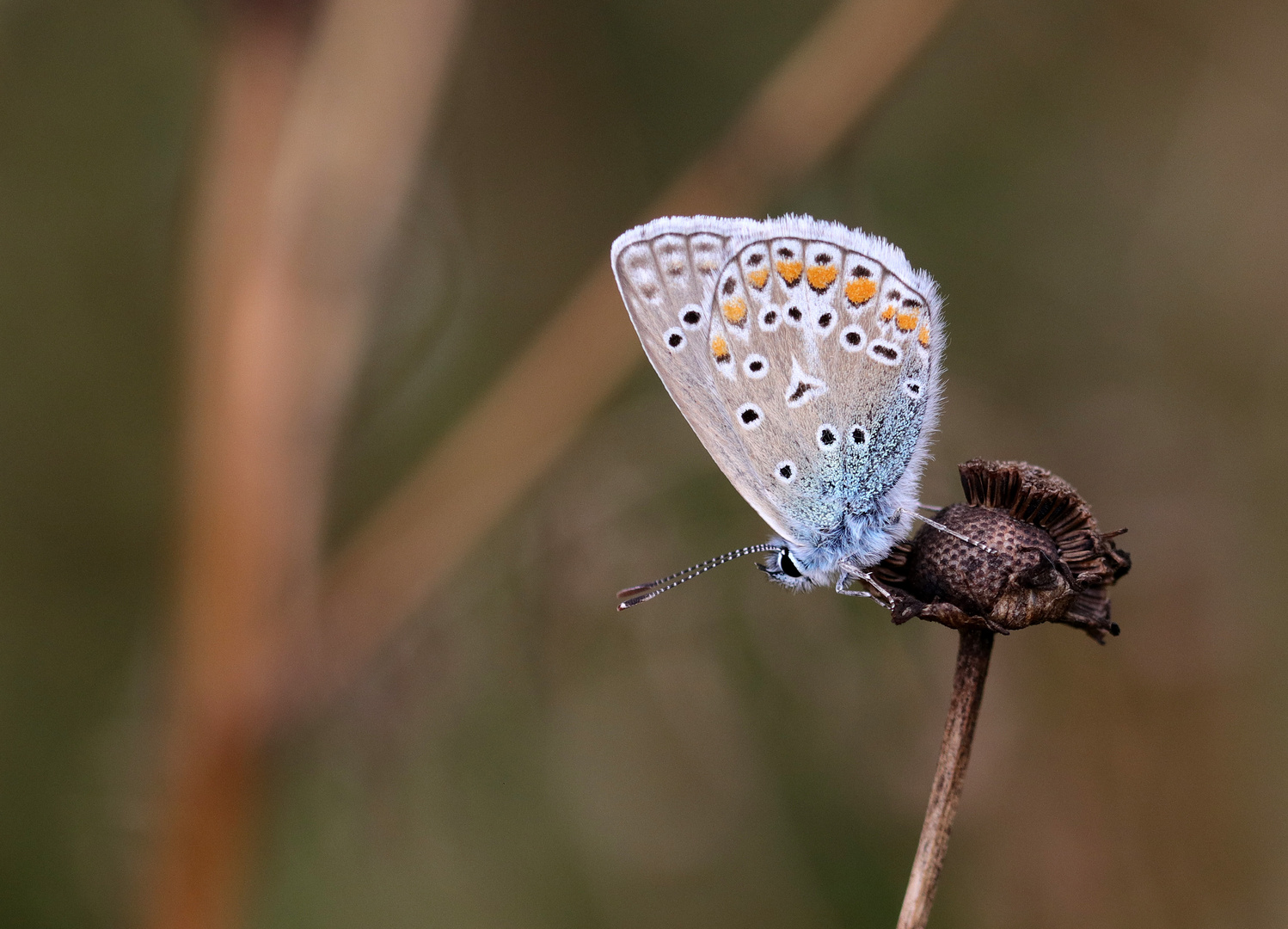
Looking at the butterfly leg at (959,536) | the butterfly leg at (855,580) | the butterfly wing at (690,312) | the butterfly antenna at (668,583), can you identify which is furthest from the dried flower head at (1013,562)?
the butterfly antenna at (668,583)

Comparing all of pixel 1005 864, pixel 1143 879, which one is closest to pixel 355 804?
pixel 1005 864

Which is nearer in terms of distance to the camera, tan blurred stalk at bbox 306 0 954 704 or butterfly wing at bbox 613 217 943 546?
butterfly wing at bbox 613 217 943 546

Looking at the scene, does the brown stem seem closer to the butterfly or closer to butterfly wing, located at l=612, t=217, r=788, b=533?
the butterfly

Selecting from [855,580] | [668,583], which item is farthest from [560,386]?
[855,580]

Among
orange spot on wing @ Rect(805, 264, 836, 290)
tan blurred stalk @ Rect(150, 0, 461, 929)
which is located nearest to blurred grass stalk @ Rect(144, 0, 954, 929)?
tan blurred stalk @ Rect(150, 0, 461, 929)

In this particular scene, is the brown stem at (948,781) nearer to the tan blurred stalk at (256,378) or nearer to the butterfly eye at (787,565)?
the butterfly eye at (787,565)
